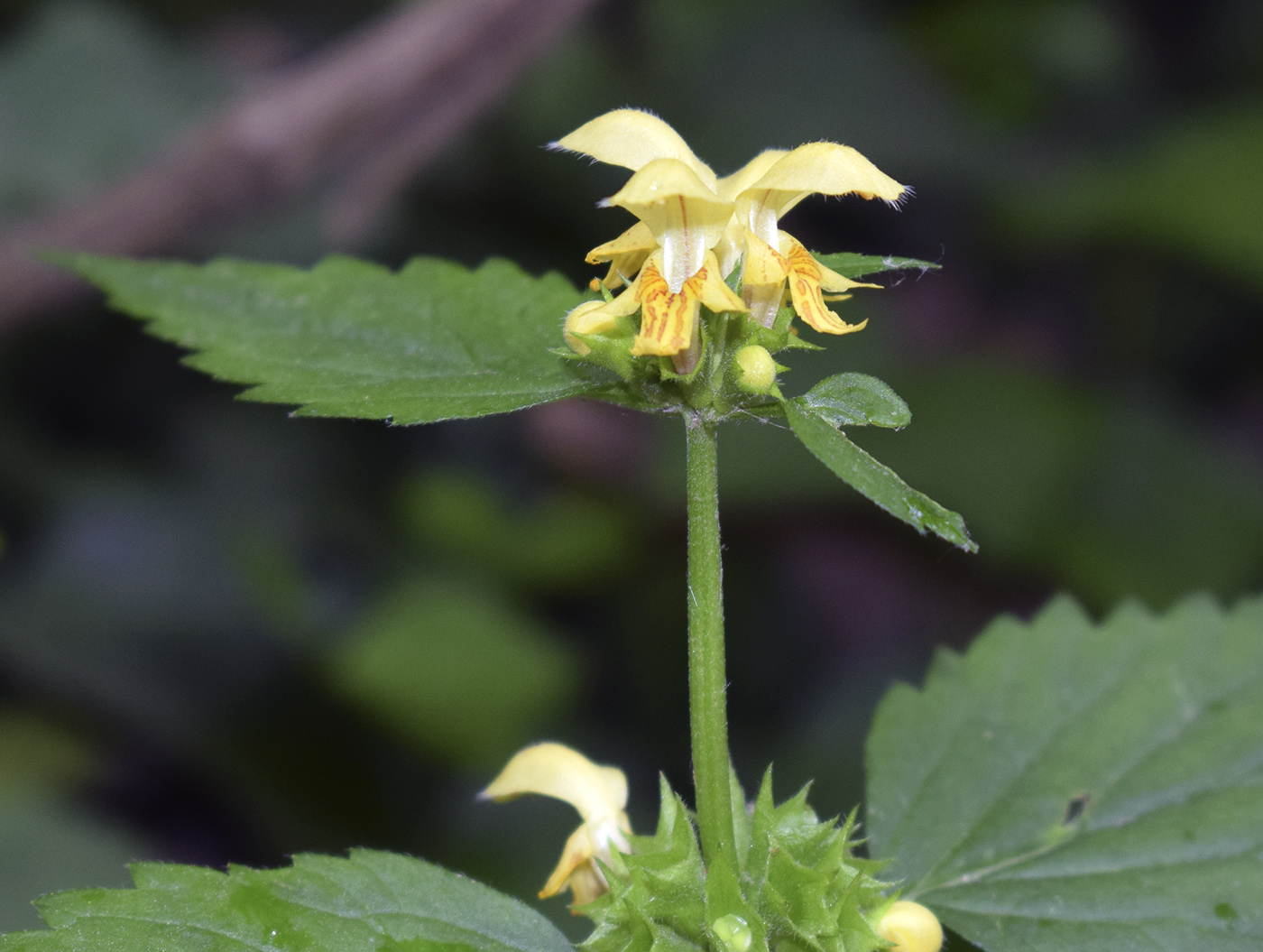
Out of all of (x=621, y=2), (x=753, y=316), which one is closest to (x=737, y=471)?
(x=621, y=2)

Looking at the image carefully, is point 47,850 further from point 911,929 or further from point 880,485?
point 880,485

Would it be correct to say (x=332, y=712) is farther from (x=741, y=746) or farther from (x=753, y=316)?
(x=753, y=316)

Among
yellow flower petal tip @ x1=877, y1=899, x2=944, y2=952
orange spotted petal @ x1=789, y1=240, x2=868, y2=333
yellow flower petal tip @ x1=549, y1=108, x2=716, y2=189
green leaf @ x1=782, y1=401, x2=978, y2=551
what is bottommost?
yellow flower petal tip @ x1=877, y1=899, x2=944, y2=952

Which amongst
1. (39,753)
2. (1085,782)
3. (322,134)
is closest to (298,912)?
(1085,782)

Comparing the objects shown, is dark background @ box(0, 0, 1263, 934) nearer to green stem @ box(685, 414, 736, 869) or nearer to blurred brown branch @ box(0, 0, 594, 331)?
blurred brown branch @ box(0, 0, 594, 331)

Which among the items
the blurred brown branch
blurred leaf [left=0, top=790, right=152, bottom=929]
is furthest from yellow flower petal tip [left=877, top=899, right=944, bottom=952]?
the blurred brown branch
